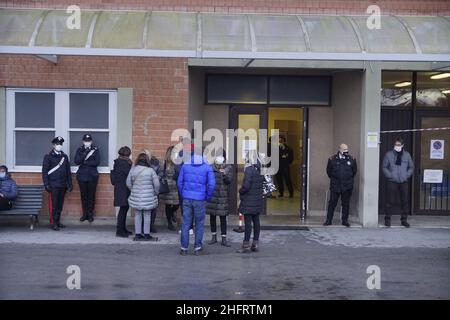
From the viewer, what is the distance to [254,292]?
856 centimetres

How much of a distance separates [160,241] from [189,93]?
330cm

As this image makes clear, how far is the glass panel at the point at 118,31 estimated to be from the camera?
11945 millimetres

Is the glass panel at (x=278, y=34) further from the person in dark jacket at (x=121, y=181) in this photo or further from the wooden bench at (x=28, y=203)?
the wooden bench at (x=28, y=203)

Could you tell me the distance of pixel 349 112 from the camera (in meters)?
14.5

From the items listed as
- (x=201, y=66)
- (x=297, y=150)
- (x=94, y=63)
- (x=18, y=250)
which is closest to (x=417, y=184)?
(x=297, y=150)

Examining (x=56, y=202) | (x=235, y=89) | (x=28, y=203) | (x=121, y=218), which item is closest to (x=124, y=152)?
(x=121, y=218)

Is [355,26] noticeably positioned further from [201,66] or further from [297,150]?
[297,150]

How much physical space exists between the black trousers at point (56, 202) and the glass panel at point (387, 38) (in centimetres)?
641

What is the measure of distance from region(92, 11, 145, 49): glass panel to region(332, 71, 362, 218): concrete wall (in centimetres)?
461

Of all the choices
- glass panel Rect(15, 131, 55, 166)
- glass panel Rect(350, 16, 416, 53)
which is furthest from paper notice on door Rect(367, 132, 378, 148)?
glass panel Rect(15, 131, 55, 166)

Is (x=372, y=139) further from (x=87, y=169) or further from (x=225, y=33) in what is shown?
(x=87, y=169)

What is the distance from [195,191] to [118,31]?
3.56m

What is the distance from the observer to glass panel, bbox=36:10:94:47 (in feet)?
39.1

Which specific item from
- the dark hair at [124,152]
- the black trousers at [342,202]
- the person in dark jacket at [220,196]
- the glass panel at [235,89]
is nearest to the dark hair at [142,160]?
the dark hair at [124,152]
